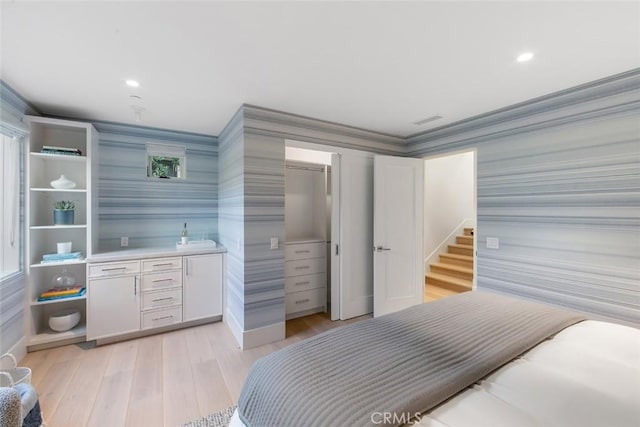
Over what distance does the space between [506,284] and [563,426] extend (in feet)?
6.70

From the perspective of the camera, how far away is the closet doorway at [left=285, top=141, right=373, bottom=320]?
10.2 feet

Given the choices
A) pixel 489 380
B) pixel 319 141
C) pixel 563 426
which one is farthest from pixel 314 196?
pixel 563 426

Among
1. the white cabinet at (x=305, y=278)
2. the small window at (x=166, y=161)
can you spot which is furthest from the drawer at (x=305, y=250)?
the small window at (x=166, y=161)

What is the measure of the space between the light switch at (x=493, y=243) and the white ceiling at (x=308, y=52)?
131 cm

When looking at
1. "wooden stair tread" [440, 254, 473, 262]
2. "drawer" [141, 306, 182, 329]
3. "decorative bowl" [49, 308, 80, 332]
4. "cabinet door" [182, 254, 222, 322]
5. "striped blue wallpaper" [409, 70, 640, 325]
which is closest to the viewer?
"striped blue wallpaper" [409, 70, 640, 325]

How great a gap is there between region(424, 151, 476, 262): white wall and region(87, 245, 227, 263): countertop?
3772 mm

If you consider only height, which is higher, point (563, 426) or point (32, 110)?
point (32, 110)

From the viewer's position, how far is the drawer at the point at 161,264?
2721mm

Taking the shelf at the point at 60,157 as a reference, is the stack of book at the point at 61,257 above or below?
below

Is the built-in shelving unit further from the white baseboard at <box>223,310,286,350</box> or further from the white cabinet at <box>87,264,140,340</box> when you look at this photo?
the white baseboard at <box>223,310,286,350</box>

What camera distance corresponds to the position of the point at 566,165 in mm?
2135

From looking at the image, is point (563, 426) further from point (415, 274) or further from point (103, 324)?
point (103, 324)

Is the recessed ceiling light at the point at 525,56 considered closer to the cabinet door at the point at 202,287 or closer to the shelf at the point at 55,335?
the cabinet door at the point at 202,287

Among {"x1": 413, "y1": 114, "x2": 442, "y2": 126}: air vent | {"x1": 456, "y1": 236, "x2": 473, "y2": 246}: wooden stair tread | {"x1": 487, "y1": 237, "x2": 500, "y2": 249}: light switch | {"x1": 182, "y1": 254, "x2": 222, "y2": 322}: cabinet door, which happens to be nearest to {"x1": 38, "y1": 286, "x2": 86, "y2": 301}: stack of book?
{"x1": 182, "y1": 254, "x2": 222, "y2": 322}: cabinet door
